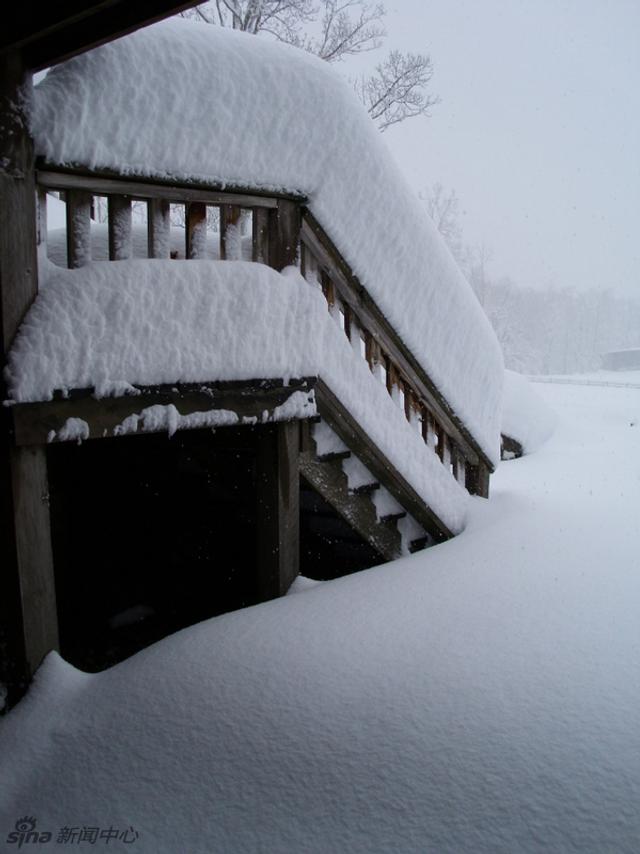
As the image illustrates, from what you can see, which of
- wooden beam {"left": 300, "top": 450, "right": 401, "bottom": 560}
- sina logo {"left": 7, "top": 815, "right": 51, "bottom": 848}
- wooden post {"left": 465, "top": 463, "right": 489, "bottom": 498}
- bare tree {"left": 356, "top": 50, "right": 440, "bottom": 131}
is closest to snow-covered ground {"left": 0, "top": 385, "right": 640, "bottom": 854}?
sina logo {"left": 7, "top": 815, "right": 51, "bottom": 848}

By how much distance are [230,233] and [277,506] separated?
5.10ft

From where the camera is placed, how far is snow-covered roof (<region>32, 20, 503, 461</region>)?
248 centimetres

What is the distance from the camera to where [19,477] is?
2.46 m

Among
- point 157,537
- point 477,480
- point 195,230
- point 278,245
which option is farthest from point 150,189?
point 477,480

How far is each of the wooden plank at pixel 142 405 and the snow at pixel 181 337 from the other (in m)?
0.03

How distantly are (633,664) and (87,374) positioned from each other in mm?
2724

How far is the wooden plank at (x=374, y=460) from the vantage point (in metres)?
3.52

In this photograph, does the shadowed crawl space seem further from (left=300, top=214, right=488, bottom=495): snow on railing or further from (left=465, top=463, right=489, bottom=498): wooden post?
(left=465, top=463, right=489, bottom=498): wooden post

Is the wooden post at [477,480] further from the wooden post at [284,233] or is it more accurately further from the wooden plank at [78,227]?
the wooden plank at [78,227]

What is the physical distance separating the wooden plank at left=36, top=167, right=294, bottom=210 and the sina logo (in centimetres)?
242

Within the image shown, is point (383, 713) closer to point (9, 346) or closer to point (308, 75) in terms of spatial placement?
point (9, 346)

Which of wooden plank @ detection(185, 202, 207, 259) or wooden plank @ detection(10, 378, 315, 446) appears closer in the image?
wooden plank @ detection(10, 378, 315, 446)

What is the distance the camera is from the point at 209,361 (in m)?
2.92

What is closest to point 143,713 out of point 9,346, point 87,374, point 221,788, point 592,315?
point 221,788
